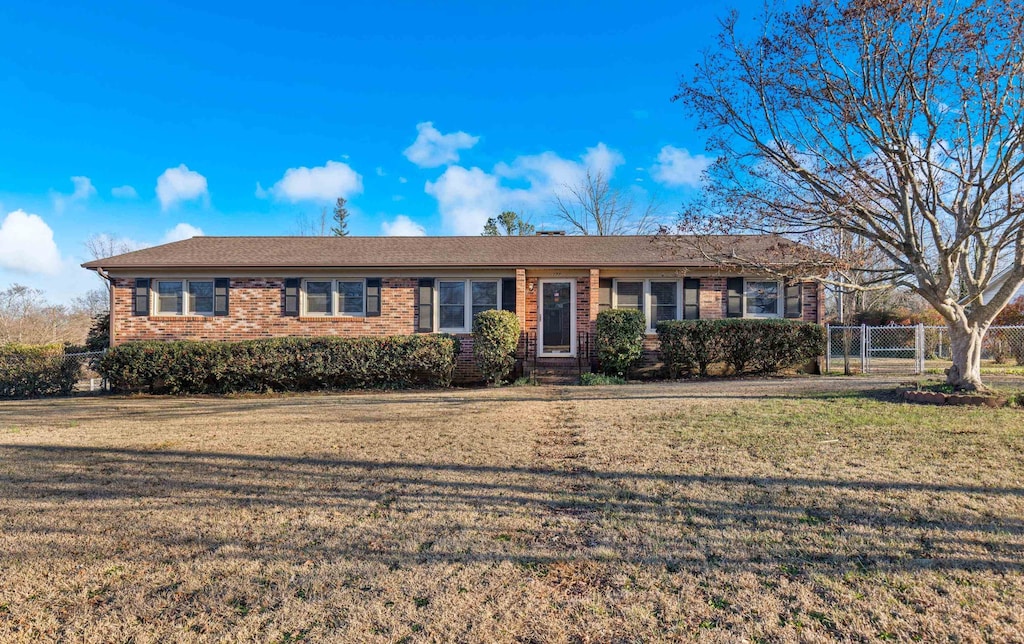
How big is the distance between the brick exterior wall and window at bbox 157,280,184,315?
0.88 feet

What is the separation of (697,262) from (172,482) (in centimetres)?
1064

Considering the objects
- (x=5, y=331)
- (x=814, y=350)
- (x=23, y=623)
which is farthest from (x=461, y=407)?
(x=5, y=331)

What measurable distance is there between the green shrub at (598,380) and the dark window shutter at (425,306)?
3783 millimetres

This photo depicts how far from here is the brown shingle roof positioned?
471 inches

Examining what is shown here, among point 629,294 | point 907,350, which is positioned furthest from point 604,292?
point 907,350

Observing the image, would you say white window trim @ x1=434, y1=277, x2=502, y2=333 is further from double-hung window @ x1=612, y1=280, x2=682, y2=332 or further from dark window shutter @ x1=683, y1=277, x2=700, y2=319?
dark window shutter @ x1=683, y1=277, x2=700, y2=319

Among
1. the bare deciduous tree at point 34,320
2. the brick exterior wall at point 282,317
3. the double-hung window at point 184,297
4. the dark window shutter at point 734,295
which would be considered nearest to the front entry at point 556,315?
the brick exterior wall at point 282,317

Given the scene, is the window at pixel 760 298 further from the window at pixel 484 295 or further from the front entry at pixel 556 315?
the window at pixel 484 295

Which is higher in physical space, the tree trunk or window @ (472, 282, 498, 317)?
window @ (472, 282, 498, 317)

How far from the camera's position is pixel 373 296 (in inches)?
485

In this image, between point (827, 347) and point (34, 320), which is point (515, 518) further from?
point (34, 320)

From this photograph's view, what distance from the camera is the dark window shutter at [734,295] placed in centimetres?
1229

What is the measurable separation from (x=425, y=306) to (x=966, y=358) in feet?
31.3

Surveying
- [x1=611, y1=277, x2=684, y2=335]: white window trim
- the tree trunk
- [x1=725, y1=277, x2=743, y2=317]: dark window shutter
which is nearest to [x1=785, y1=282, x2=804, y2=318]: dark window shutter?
[x1=725, y1=277, x2=743, y2=317]: dark window shutter
